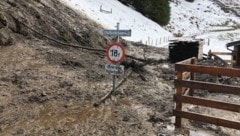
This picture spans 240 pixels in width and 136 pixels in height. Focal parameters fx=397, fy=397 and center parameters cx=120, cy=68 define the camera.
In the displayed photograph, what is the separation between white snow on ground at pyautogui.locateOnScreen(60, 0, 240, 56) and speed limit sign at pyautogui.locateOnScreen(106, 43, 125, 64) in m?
17.7

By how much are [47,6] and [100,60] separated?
553cm

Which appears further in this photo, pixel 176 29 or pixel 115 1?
pixel 176 29

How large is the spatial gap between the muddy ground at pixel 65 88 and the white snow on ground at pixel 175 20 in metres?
11.1

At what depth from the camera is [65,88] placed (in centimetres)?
1205

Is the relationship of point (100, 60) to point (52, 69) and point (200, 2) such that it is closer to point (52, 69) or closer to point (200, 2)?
point (52, 69)

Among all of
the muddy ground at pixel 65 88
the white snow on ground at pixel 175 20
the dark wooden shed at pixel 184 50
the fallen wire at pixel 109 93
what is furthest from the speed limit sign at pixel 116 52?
the white snow on ground at pixel 175 20

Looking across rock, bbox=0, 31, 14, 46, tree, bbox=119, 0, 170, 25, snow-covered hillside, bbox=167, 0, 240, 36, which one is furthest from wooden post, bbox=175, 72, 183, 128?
snow-covered hillside, bbox=167, 0, 240, 36

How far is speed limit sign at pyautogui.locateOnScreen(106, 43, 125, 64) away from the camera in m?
11.2

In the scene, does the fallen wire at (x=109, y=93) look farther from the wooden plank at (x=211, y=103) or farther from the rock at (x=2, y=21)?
the rock at (x=2, y=21)

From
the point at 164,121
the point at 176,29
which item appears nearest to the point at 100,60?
the point at 164,121

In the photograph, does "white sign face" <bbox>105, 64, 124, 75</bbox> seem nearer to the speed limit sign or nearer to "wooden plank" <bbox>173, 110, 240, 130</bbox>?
the speed limit sign

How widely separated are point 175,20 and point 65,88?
180 feet

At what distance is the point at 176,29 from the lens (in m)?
59.8

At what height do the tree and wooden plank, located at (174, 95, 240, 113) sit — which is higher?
the tree
